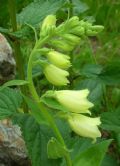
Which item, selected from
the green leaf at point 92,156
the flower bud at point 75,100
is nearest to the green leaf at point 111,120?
the green leaf at point 92,156

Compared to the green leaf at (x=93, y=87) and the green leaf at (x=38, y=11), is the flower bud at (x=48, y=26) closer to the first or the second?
the green leaf at (x=38, y=11)

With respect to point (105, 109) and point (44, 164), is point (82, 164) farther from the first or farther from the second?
point (105, 109)

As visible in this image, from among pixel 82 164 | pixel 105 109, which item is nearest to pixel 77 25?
pixel 82 164

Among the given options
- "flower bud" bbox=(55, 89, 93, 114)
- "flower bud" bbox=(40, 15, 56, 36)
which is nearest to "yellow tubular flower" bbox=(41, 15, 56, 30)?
"flower bud" bbox=(40, 15, 56, 36)

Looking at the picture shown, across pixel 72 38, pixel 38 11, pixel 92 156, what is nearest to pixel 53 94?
pixel 72 38

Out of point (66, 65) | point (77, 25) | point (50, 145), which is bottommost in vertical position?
point (50, 145)
